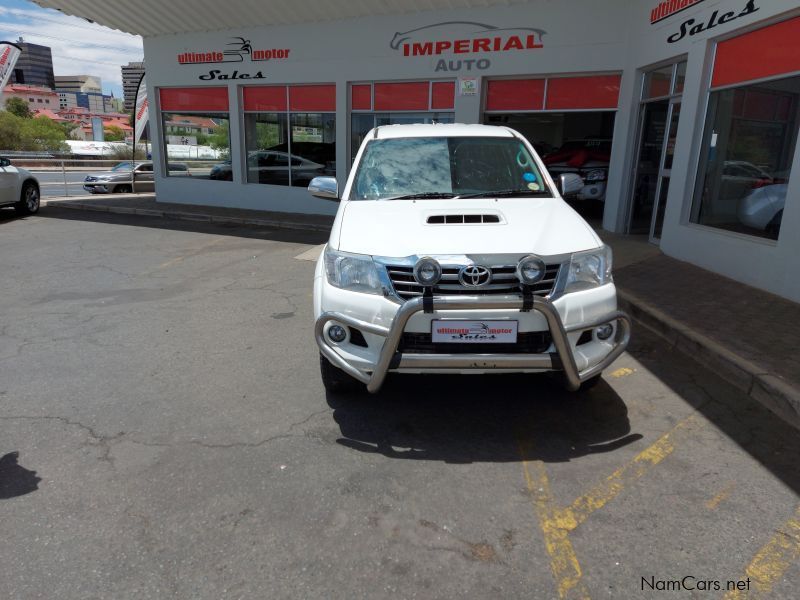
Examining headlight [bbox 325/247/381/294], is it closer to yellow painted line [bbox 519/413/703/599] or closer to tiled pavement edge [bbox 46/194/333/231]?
yellow painted line [bbox 519/413/703/599]

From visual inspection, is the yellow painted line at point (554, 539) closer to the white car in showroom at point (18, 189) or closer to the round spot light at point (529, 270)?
the round spot light at point (529, 270)

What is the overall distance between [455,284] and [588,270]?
0.89m

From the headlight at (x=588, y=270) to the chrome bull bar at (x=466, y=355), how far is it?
0.76 ft

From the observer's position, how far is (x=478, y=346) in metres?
3.27

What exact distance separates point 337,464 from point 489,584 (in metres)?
1.19

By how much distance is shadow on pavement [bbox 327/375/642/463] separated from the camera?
3439 millimetres

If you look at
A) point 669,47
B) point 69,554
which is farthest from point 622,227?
point 69,554

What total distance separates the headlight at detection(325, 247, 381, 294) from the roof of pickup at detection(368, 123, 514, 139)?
79.8 inches

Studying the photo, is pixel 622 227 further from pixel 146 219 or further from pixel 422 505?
pixel 146 219

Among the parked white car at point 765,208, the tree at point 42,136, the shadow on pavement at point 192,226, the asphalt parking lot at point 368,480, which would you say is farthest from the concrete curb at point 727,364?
the tree at point 42,136

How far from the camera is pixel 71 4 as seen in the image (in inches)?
545

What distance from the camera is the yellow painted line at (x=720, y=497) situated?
291 centimetres

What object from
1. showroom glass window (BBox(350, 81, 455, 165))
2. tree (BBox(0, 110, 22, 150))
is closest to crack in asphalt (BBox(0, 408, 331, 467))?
showroom glass window (BBox(350, 81, 455, 165))

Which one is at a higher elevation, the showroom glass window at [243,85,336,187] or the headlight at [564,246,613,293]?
the showroom glass window at [243,85,336,187]
